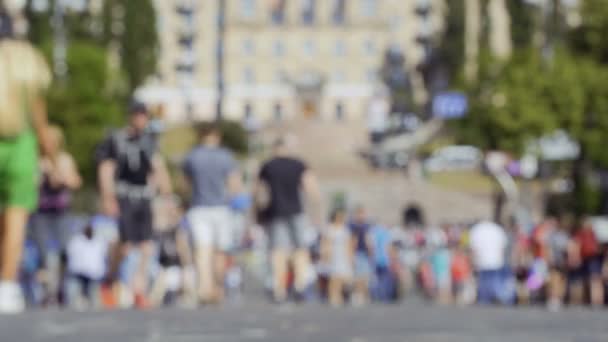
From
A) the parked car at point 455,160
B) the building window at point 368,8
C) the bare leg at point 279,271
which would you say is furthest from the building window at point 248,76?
the bare leg at point 279,271

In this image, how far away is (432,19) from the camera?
4798 inches

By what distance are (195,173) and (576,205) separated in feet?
133

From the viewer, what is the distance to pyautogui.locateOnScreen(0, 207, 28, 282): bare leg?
7859 millimetres

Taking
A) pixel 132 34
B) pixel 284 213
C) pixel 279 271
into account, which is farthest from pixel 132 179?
pixel 132 34

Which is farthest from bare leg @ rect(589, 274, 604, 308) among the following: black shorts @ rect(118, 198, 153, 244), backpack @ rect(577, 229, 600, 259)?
black shorts @ rect(118, 198, 153, 244)

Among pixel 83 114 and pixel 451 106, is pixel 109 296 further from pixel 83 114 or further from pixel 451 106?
pixel 451 106

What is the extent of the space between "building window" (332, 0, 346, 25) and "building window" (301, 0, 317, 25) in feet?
4.90

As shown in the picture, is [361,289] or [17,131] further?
[361,289]

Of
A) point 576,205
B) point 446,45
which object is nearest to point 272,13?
point 446,45

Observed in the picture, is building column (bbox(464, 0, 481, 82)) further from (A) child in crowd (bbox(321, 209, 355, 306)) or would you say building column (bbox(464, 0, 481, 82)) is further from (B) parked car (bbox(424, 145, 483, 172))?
(A) child in crowd (bbox(321, 209, 355, 306))

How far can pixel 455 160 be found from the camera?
8906 centimetres

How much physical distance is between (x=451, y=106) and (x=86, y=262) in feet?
221

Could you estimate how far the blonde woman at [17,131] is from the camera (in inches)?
301

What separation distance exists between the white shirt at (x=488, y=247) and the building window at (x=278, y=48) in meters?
101
